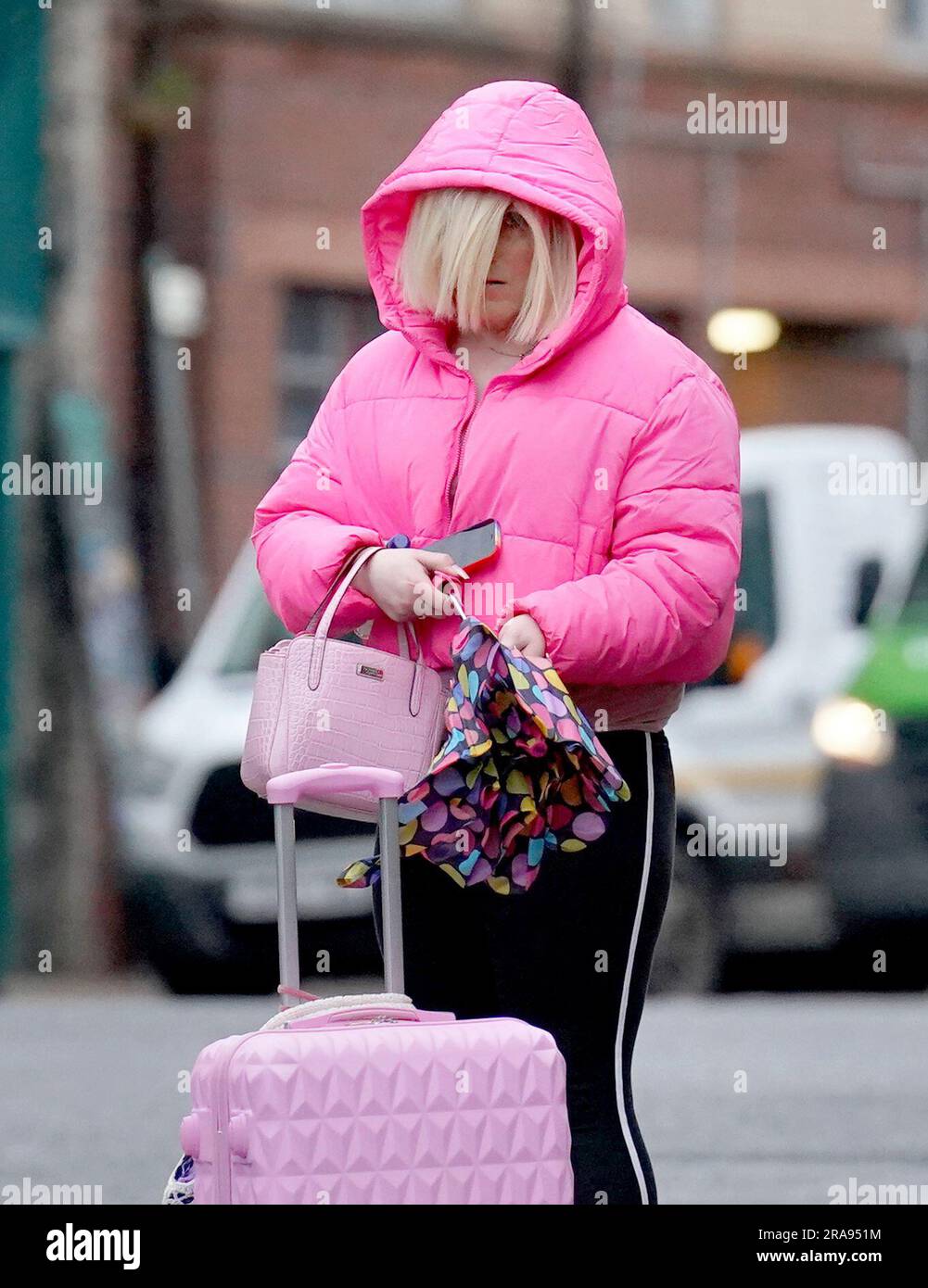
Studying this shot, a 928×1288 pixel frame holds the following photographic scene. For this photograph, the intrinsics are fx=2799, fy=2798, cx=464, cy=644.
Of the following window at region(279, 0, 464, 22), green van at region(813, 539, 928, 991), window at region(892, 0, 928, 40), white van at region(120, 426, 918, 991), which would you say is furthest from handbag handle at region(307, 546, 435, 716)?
window at region(892, 0, 928, 40)

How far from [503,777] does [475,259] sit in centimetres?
63

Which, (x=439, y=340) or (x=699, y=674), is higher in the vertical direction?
(x=439, y=340)

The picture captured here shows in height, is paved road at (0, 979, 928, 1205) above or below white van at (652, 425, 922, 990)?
below

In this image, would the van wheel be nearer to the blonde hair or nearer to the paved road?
the paved road

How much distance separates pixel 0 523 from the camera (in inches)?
442

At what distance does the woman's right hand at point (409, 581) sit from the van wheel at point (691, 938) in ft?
22.3

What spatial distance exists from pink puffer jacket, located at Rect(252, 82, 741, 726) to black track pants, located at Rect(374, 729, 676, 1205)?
206 mm

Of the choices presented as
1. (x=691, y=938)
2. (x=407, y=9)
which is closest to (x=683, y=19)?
(x=407, y=9)

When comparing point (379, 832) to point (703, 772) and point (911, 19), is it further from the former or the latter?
point (911, 19)

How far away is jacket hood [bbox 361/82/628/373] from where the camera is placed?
3.38 metres

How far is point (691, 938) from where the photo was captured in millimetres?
10156
